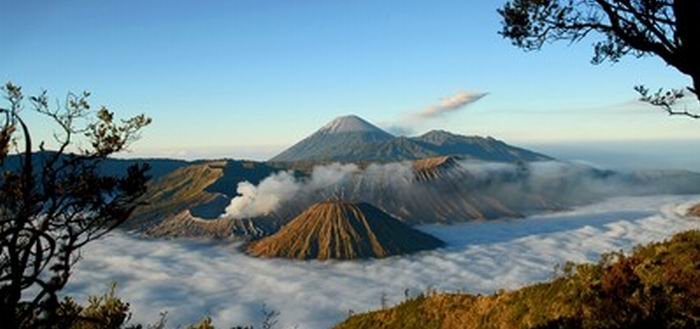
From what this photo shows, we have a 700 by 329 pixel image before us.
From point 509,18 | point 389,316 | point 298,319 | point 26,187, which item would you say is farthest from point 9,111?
point 298,319

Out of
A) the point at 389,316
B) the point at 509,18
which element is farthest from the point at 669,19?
the point at 389,316

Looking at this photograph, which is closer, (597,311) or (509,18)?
(597,311)

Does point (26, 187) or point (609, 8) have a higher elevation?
point (609, 8)

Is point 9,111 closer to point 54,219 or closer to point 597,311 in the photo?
point 54,219

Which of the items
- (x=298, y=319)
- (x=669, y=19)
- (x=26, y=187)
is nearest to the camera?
(x=26, y=187)

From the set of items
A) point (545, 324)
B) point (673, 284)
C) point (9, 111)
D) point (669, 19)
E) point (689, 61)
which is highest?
point (669, 19)

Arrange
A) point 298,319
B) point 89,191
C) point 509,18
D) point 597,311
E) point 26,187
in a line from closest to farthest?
point 26,187
point 89,191
point 597,311
point 509,18
point 298,319
